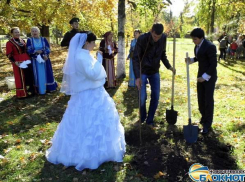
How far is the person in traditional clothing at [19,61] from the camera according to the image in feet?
22.8

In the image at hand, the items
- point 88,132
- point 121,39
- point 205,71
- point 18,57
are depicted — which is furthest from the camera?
point 121,39

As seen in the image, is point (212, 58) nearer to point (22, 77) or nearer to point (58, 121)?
point (58, 121)

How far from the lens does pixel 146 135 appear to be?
4.82 meters

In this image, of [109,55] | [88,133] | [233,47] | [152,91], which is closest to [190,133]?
[152,91]

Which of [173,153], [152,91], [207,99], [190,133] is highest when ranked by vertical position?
[152,91]

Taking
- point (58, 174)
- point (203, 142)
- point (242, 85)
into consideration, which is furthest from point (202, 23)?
point (58, 174)

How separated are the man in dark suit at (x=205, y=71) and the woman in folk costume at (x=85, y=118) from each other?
1.98 metres

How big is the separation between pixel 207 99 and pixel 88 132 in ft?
8.38

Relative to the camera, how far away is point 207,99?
15.5 feet

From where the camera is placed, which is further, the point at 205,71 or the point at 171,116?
the point at 171,116

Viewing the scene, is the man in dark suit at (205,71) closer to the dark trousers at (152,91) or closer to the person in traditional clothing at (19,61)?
the dark trousers at (152,91)

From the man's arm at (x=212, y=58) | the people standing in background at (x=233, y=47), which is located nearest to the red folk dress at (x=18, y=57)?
the man's arm at (x=212, y=58)

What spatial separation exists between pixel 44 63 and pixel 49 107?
1.74 meters

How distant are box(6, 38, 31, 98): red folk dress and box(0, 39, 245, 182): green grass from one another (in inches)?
15.0
